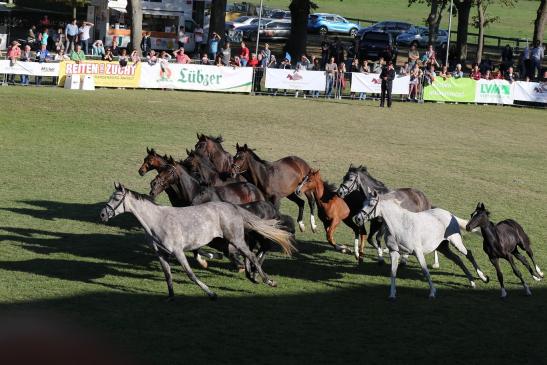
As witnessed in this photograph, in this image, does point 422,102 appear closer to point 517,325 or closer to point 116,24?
point 116,24

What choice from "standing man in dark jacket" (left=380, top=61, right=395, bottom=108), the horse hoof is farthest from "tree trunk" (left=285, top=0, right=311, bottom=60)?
the horse hoof

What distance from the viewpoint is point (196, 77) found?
34219 mm

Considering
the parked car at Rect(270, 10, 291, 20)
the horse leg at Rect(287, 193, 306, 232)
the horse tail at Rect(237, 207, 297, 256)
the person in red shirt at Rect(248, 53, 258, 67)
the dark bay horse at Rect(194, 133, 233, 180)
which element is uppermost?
the parked car at Rect(270, 10, 291, 20)

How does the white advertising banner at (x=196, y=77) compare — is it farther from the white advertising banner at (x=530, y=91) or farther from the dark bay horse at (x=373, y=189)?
the dark bay horse at (x=373, y=189)

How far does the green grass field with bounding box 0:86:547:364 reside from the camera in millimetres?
8336

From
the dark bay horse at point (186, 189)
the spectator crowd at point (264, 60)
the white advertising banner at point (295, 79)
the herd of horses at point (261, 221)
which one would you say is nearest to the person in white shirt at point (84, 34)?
the spectator crowd at point (264, 60)

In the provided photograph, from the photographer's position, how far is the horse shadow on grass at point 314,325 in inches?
310

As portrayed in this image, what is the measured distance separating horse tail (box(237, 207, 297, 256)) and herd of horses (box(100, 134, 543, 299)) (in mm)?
12

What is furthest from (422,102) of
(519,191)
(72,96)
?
(519,191)

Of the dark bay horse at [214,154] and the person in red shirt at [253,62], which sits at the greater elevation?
the person in red shirt at [253,62]

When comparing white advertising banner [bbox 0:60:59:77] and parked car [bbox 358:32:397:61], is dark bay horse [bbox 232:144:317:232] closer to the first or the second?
white advertising banner [bbox 0:60:59:77]

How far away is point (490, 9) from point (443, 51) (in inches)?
1625

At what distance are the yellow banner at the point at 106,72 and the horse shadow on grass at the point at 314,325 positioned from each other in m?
23.2

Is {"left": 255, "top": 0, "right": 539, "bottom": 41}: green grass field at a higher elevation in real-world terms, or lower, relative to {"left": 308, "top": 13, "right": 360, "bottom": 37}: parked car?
higher
